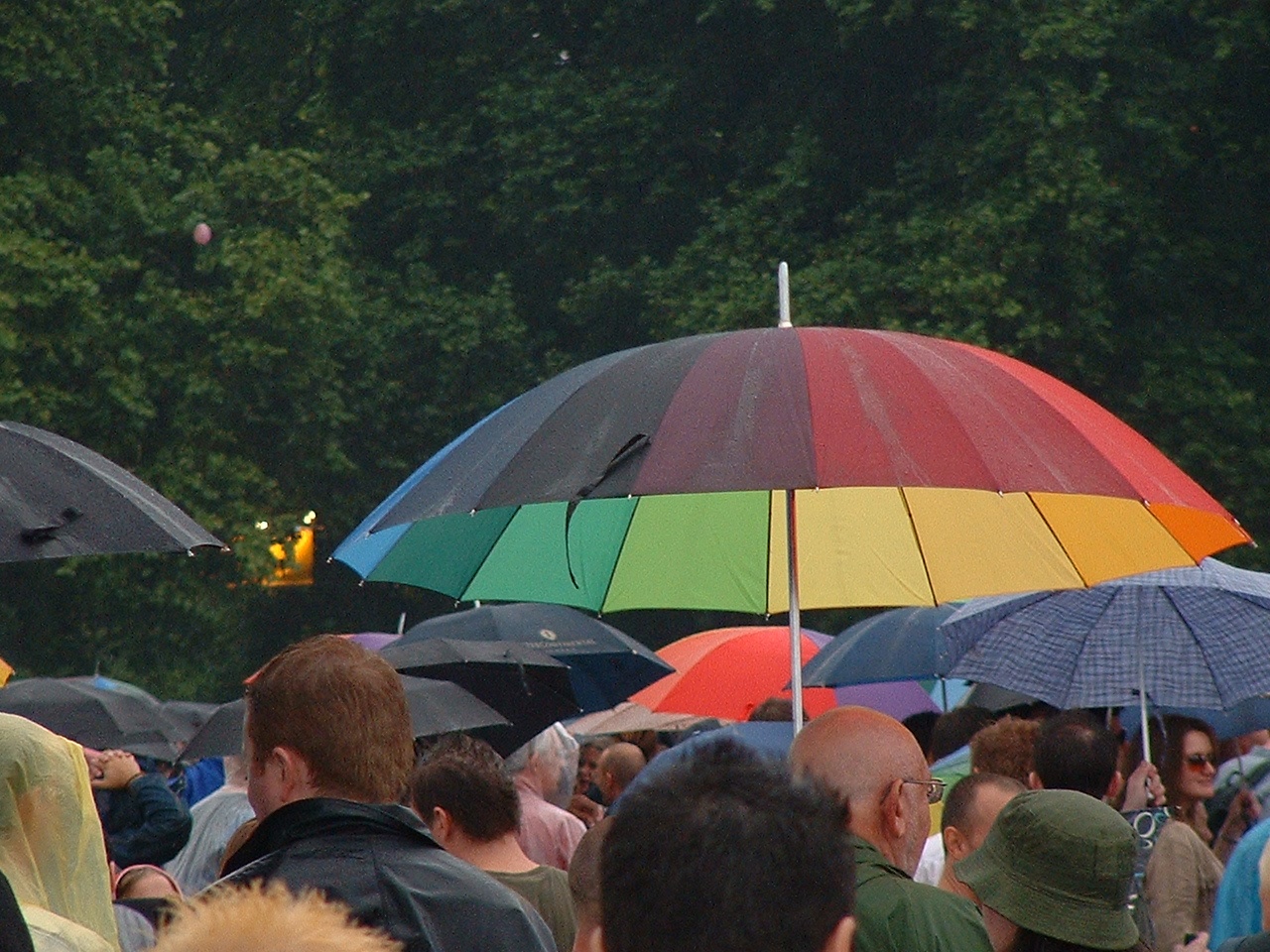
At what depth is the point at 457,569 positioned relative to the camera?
19.6 ft

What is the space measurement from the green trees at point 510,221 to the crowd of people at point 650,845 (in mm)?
13119

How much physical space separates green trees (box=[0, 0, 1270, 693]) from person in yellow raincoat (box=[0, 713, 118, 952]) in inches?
652

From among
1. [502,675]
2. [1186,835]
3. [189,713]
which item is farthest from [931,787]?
[189,713]

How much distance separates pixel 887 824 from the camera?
3715 millimetres

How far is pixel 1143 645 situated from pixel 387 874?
199 inches

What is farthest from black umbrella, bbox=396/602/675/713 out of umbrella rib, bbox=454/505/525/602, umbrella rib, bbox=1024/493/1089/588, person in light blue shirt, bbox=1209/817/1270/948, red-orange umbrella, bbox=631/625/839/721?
person in light blue shirt, bbox=1209/817/1270/948

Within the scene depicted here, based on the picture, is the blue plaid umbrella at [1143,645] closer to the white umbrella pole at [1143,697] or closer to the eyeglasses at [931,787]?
the white umbrella pole at [1143,697]

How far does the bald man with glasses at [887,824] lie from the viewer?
3.47 m

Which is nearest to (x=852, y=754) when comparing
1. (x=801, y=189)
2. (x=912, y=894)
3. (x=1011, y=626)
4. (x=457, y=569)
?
(x=912, y=894)

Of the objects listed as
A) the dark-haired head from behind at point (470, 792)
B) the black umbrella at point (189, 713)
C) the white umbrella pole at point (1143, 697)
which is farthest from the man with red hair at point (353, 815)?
the black umbrella at point (189, 713)

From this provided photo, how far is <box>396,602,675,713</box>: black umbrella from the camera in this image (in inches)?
371

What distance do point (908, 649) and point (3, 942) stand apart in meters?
7.85

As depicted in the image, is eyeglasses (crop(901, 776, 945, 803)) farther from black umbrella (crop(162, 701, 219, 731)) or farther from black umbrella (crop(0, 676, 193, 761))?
black umbrella (crop(162, 701, 219, 731))

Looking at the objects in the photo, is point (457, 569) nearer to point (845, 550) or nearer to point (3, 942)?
point (845, 550)
